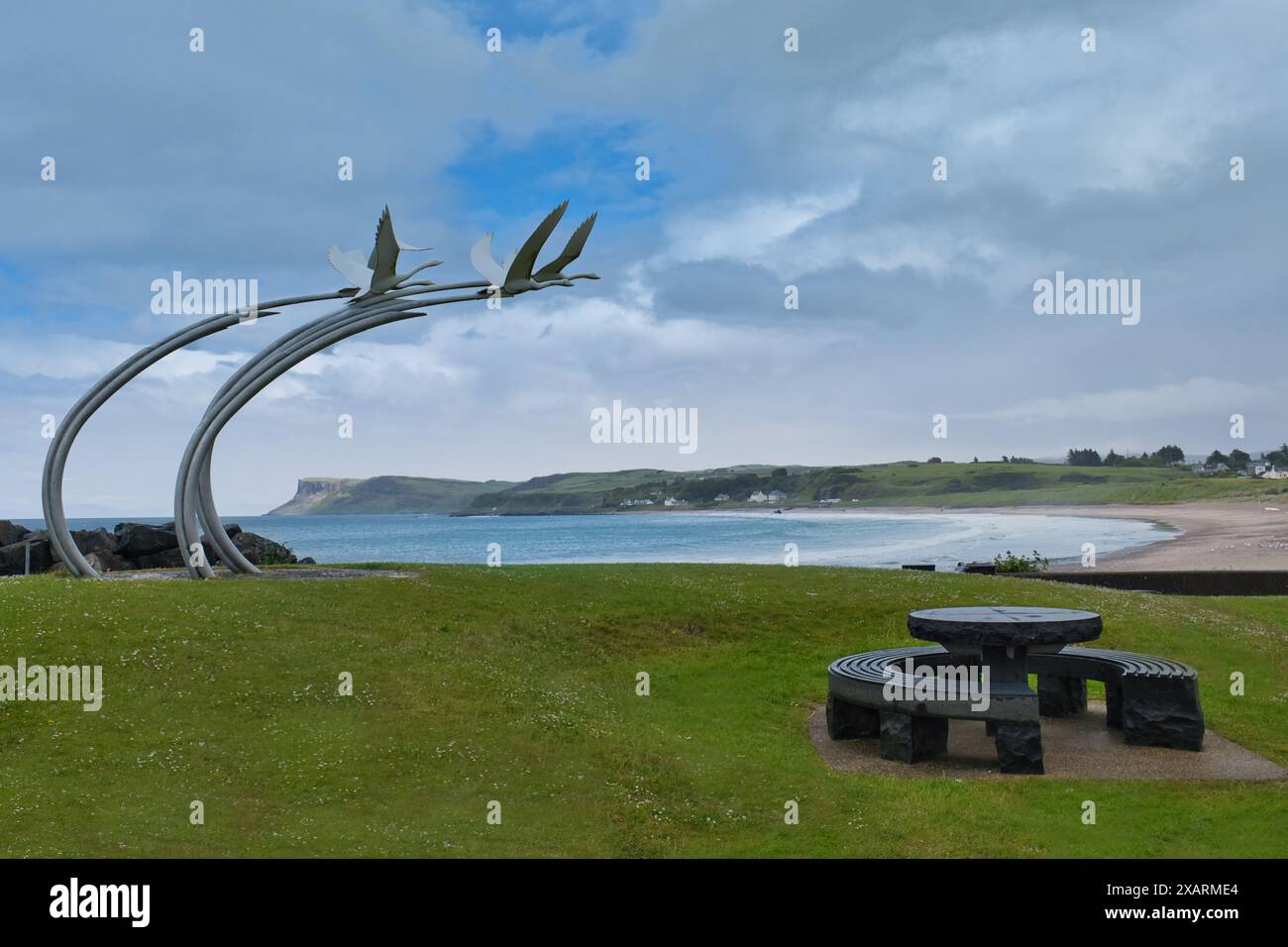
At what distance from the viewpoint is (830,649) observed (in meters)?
17.8

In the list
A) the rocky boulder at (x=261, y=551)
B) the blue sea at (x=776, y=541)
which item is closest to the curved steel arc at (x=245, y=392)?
the rocky boulder at (x=261, y=551)

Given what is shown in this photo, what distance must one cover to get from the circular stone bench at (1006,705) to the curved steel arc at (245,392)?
9905mm

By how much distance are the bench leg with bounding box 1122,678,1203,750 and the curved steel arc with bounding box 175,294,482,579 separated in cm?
1256

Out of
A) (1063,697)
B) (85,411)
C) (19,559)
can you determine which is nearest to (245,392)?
(85,411)

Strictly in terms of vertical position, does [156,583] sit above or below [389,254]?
below

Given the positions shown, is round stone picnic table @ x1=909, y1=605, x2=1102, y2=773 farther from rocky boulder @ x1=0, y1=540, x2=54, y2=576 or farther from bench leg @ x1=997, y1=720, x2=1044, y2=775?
rocky boulder @ x1=0, y1=540, x2=54, y2=576

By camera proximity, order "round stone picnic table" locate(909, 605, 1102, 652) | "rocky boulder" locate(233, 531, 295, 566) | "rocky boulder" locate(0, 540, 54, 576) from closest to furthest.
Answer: "round stone picnic table" locate(909, 605, 1102, 652) → "rocky boulder" locate(0, 540, 54, 576) → "rocky boulder" locate(233, 531, 295, 566)

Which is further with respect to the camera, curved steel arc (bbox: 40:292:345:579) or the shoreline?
the shoreline

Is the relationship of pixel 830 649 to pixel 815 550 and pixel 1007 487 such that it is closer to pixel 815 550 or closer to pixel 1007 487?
pixel 815 550

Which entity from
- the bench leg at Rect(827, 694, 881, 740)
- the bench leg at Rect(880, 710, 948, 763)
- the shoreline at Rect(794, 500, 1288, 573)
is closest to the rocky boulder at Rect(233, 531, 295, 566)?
the bench leg at Rect(827, 694, 881, 740)

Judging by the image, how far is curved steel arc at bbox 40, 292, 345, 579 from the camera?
17375mm

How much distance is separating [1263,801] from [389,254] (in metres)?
15.9

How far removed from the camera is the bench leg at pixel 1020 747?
1158 cm

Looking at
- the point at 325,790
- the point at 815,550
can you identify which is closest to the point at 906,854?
the point at 325,790
